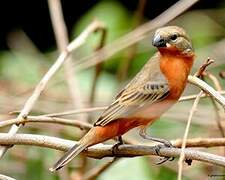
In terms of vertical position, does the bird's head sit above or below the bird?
above

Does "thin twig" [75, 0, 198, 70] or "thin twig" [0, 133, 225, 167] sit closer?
"thin twig" [0, 133, 225, 167]

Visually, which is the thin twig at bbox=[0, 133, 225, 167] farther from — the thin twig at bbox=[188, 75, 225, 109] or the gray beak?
the gray beak

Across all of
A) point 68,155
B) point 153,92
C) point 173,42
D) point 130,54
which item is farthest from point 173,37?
point 130,54

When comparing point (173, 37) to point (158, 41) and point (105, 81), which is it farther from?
point (105, 81)

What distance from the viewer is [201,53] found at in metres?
6.49

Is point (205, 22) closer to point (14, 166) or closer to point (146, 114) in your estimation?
point (14, 166)

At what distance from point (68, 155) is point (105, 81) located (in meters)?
3.04

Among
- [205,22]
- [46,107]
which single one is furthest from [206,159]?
[205,22]

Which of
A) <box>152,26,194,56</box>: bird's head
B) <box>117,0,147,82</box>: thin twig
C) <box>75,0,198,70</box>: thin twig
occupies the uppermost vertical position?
<box>117,0,147,82</box>: thin twig

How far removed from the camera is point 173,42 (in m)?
3.63

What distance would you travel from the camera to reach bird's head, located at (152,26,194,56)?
3.59m

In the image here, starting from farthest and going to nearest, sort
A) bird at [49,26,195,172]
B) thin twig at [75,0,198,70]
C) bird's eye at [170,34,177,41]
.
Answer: thin twig at [75,0,198,70] < bird's eye at [170,34,177,41] < bird at [49,26,195,172]

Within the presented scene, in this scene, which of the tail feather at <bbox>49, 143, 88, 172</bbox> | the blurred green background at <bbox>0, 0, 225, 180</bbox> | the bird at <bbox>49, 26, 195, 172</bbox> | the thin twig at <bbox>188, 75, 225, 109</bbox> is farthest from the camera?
the blurred green background at <bbox>0, 0, 225, 180</bbox>

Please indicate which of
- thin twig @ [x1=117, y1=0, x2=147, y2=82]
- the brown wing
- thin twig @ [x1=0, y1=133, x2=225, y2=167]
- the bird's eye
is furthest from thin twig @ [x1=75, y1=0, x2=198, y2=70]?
thin twig @ [x1=0, y1=133, x2=225, y2=167]
